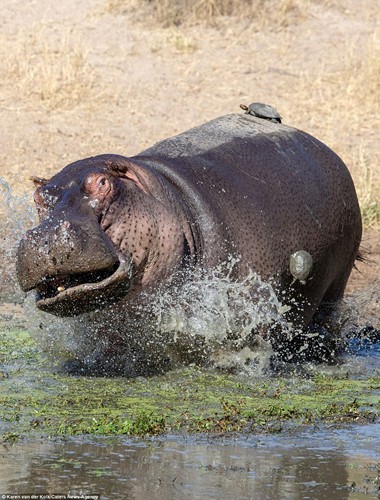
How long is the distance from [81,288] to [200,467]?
41.1 inches

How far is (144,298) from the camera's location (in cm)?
502

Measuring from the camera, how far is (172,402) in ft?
15.8

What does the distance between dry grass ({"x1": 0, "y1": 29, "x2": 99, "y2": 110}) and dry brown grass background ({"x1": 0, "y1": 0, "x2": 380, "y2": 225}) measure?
A: 0.01 m

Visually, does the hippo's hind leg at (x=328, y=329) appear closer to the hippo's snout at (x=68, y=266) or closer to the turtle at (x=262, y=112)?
the turtle at (x=262, y=112)

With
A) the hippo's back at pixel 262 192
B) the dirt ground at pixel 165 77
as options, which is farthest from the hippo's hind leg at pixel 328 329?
the dirt ground at pixel 165 77

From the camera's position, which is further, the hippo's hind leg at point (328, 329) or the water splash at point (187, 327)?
the hippo's hind leg at point (328, 329)

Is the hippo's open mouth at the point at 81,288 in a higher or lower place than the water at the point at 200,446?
higher

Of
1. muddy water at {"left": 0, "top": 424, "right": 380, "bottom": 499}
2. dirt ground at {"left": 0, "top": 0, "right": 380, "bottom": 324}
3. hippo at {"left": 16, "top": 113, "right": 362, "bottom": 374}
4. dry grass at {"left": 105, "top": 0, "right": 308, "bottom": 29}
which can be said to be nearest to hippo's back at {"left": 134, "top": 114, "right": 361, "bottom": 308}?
hippo at {"left": 16, "top": 113, "right": 362, "bottom": 374}

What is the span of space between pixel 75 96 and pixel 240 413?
6.66 meters

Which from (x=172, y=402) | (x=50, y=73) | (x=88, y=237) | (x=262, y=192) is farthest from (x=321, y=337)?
(x=50, y=73)

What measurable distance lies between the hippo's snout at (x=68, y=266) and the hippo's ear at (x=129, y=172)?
1.27 feet

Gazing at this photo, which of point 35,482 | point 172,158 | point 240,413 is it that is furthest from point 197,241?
point 35,482

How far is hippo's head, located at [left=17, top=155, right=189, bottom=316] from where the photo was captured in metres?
4.48

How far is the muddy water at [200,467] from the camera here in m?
3.54
